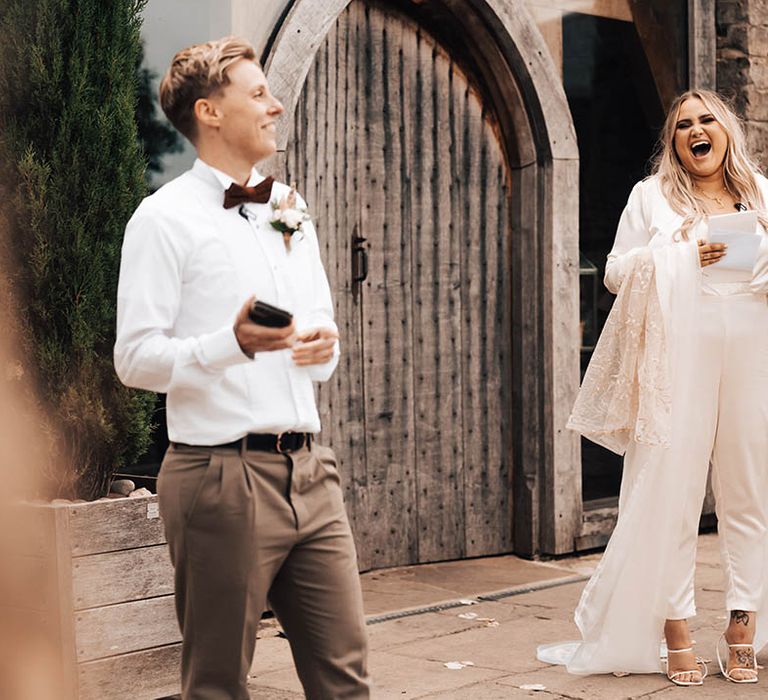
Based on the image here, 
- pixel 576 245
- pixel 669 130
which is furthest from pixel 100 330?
pixel 576 245

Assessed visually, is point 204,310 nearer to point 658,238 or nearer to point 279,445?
point 279,445

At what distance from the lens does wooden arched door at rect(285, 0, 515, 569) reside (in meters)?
6.17

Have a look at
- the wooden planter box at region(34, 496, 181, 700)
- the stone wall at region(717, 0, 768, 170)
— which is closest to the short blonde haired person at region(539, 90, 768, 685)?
the wooden planter box at region(34, 496, 181, 700)

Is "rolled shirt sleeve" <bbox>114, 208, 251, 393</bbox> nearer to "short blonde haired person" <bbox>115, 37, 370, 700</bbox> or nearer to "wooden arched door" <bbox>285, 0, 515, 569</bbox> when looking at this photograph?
"short blonde haired person" <bbox>115, 37, 370, 700</bbox>

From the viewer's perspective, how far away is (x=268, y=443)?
2.77 m

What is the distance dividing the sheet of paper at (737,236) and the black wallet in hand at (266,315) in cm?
242

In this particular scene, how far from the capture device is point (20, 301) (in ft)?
14.1

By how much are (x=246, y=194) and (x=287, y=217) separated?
10 centimetres

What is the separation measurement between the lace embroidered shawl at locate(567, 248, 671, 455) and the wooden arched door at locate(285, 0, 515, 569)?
5.38 feet

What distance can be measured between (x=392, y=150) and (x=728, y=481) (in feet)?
7.94

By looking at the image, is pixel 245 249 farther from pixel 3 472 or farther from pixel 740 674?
pixel 740 674

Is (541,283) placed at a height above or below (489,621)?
above

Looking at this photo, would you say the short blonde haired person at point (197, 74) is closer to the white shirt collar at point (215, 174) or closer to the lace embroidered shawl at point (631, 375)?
the white shirt collar at point (215, 174)

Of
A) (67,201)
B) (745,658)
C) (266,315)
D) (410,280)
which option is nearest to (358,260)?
(410,280)
